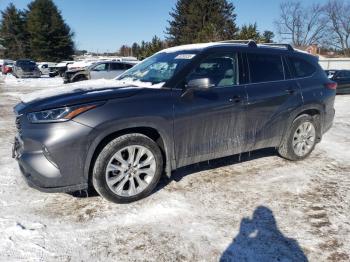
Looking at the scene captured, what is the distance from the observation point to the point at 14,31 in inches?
2149

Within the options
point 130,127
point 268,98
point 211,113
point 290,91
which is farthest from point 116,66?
point 130,127

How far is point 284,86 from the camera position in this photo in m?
4.83

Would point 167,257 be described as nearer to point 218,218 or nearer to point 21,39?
point 218,218

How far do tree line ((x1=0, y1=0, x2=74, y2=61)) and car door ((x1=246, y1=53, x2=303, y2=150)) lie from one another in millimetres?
51366

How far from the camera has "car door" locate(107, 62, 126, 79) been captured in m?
17.8

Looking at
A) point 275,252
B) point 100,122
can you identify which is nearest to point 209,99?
point 100,122

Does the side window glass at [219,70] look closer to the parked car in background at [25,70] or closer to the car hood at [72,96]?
the car hood at [72,96]

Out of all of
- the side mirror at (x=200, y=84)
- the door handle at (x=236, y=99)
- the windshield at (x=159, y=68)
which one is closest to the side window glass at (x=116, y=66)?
the windshield at (x=159, y=68)

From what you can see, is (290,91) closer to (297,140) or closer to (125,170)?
(297,140)

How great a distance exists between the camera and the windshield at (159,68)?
4125 mm

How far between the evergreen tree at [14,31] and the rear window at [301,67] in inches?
2208

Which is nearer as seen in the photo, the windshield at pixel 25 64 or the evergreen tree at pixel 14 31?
the windshield at pixel 25 64


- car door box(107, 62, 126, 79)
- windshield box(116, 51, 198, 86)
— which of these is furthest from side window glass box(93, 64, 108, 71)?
windshield box(116, 51, 198, 86)

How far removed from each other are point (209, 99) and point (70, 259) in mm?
2325
